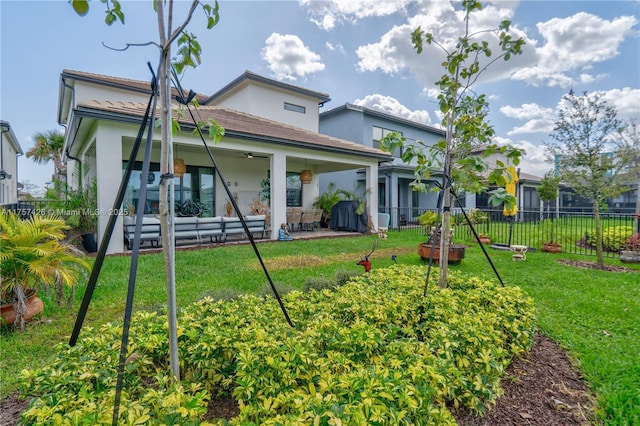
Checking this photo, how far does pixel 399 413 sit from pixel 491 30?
3.58 metres

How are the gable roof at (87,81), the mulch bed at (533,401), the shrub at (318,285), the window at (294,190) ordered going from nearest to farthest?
1. the mulch bed at (533,401)
2. the shrub at (318,285)
3. the gable roof at (87,81)
4. the window at (294,190)

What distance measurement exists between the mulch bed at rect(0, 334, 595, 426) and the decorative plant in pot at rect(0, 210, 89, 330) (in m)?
1.52

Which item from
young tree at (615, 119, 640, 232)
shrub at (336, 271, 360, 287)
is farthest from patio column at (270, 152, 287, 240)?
young tree at (615, 119, 640, 232)

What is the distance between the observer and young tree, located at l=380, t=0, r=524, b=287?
3.10 metres

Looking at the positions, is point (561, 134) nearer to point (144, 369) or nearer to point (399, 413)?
point (399, 413)

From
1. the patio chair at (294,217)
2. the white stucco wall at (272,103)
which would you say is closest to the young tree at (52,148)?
the white stucco wall at (272,103)

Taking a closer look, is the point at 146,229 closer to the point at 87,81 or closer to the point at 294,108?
the point at 87,81

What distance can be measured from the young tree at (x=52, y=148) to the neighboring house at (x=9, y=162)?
3.70ft

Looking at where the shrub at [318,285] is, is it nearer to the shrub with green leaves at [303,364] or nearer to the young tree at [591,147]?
the shrub with green leaves at [303,364]

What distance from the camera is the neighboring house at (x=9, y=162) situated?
53.2ft

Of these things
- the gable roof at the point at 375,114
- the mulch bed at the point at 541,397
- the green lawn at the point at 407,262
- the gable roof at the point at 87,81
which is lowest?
the mulch bed at the point at 541,397

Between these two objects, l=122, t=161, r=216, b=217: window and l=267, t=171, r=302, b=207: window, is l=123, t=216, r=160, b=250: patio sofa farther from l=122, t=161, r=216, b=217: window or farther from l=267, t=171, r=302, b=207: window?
l=267, t=171, r=302, b=207: window

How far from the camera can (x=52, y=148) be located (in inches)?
811

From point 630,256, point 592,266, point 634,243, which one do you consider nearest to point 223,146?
point 592,266
